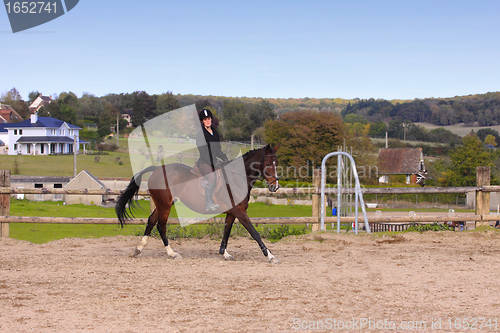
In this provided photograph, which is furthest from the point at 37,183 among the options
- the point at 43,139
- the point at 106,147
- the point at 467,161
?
the point at 467,161

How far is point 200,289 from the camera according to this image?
5.04 meters

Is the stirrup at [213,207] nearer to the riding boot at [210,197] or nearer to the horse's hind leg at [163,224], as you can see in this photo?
the riding boot at [210,197]

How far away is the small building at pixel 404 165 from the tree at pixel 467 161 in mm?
8444

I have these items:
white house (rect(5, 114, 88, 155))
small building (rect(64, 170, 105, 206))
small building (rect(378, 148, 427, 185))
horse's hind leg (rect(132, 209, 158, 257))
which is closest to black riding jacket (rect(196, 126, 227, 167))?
horse's hind leg (rect(132, 209, 158, 257))

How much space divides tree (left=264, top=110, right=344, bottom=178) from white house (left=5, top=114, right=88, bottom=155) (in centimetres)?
3556

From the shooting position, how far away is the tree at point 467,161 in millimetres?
49281

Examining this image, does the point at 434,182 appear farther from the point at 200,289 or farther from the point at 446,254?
→ the point at 200,289

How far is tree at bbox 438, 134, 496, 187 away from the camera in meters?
49.3

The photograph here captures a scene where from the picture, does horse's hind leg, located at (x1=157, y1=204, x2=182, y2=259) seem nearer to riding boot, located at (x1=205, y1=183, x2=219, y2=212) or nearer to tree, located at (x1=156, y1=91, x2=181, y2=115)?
riding boot, located at (x1=205, y1=183, x2=219, y2=212)

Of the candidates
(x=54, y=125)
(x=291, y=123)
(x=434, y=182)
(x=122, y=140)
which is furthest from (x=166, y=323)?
(x=122, y=140)

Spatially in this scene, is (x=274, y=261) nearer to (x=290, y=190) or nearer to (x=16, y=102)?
(x=290, y=190)

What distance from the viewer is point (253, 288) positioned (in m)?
5.09

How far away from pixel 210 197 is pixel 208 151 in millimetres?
768

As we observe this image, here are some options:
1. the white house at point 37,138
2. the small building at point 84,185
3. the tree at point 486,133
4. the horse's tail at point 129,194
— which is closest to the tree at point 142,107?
the white house at point 37,138
